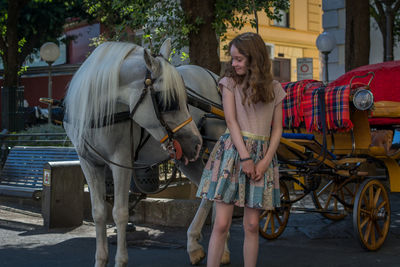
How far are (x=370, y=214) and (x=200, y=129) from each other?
1.93 meters

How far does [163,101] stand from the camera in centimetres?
466

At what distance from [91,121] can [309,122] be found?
2.45 metres

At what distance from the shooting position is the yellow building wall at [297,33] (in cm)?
3030

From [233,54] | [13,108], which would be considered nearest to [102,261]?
[233,54]

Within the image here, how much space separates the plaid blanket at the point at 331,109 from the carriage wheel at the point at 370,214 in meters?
0.70

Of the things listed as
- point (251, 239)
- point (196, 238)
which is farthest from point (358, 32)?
point (251, 239)

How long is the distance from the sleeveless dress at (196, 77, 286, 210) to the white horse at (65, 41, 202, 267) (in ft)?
1.77

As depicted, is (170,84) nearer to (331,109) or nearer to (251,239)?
(251,239)

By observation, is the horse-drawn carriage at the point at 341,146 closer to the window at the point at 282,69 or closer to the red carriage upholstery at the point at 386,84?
the red carriage upholstery at the point at 386,84

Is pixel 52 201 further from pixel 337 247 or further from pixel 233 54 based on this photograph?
pixel 233 54

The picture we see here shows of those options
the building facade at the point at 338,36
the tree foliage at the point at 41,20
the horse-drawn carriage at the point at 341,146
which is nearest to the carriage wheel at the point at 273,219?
the horse-drawn carriage at the point at 341,146

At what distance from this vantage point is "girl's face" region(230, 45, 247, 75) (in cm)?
416

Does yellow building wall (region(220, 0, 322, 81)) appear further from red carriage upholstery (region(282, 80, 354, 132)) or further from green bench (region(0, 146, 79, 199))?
red carriage upholstery (region(282, 80, 354, 132))

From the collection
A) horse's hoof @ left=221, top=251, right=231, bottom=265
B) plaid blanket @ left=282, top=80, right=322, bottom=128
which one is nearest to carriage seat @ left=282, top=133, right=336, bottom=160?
plaid blanket @ left=282, top=80, right=322, bottom=128
